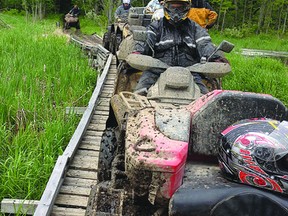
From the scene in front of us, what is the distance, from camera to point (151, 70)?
373cm

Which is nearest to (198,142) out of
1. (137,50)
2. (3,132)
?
(137,50)

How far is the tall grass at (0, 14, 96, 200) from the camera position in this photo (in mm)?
3297

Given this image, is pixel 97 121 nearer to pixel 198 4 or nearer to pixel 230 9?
pixel 198 4

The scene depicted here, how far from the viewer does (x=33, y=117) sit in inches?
173

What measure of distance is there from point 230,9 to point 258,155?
3068 cm

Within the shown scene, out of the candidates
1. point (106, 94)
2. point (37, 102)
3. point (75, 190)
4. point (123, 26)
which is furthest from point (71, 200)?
point (123, 26)

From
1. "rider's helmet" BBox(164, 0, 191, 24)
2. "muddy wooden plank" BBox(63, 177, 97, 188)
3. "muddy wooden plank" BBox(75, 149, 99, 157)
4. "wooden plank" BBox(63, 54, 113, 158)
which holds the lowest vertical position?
"muddy wooden plank" BBox(63, 177, 97, 188)

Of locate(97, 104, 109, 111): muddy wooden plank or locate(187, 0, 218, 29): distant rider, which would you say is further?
locate(187, 0, 218, 29): distant rider

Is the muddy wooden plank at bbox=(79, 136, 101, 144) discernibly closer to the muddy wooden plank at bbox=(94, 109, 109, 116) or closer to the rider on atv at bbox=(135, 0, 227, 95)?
the muddy wooden plank at bbox=(94, 109, 109, 116)

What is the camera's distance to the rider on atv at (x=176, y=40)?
3.97 meters

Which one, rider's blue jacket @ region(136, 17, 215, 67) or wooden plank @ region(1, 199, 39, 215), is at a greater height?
rider's blue jacket @ region(136, 17, 215, 67)

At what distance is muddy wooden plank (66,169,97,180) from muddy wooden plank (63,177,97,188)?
6 cm

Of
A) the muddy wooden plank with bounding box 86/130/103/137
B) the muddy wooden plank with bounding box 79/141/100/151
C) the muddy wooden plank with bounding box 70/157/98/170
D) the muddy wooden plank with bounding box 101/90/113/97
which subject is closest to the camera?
the muddy wooden plank with bounding box 70/157/98/170

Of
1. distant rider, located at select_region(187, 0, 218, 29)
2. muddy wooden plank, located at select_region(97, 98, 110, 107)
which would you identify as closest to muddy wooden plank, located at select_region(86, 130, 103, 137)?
muddy wooden plank, located at select_region(97, 98, 110, 107)
